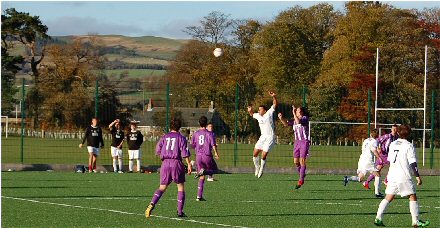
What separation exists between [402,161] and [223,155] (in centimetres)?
2674

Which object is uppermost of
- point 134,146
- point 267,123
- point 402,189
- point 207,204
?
point 267,123

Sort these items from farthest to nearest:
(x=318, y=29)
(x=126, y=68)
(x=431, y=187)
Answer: (x=126, y=68)
(x=318, y=29)
(x=431, y=187)

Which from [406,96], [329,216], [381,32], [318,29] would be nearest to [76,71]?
[318,29]

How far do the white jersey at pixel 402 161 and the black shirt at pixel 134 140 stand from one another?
21450 mm

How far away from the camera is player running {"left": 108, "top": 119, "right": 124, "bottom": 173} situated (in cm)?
3866

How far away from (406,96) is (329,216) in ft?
123

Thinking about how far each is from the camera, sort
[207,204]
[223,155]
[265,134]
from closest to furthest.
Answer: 1. [207,204]
2. [265,134]
3. [223,155]

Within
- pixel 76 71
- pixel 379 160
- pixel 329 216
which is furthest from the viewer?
pixel 76 71

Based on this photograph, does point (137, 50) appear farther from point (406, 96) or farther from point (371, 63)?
point (406, 96)

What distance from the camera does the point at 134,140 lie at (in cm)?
3866

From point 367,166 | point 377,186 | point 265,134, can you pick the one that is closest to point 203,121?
point 377,186

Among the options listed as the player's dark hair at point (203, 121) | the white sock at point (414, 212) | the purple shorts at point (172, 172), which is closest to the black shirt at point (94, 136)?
the player's dark hair at point (203, 121)

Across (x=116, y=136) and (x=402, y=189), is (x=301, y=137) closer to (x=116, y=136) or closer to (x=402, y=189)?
(x=402, y=189)

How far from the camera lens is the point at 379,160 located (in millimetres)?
26766
